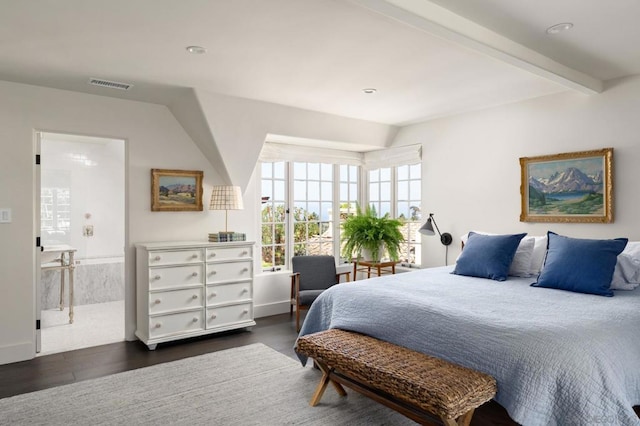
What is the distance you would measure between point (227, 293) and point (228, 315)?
228 mm

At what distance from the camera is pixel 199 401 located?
2938mm

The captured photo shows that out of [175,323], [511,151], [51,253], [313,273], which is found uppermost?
[511,151]

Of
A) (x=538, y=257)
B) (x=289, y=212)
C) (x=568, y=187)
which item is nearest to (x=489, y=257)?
(x=538, y=257)

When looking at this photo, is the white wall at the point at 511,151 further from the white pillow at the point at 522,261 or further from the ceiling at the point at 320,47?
the white pillow at the point at 522,261

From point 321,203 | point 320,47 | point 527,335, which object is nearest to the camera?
point 527,335

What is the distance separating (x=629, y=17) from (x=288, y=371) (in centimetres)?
331

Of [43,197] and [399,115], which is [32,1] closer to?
[399,115]

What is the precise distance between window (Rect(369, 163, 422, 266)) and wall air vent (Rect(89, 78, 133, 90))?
11.4 feet

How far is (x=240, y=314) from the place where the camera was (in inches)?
181

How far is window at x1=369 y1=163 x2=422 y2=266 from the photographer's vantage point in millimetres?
5711

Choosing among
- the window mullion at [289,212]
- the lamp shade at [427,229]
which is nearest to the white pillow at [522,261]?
the lamp shade at [427,229]

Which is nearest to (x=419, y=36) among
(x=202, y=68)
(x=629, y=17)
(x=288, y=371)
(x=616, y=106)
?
(x=629, y=17)

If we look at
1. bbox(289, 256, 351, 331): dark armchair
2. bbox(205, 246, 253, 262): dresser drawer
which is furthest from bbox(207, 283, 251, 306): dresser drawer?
bbox(289, 256, 351, 331): dark armchair

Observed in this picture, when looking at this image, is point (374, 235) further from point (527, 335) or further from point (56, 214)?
point (56, 214)
